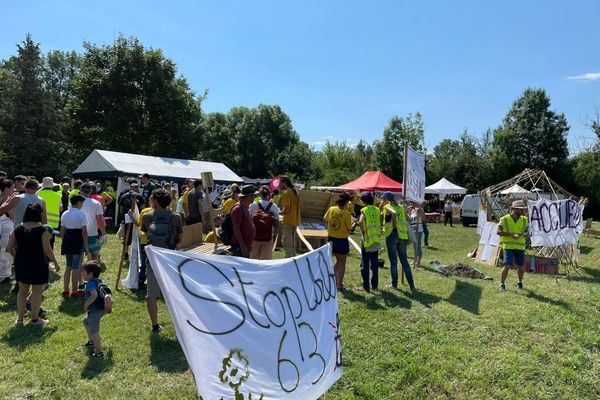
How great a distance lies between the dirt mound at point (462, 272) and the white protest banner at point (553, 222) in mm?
1864

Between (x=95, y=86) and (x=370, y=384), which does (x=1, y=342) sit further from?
(x=95, y=86)

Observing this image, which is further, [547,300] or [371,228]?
[547,300]

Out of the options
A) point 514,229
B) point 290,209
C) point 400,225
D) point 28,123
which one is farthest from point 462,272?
point 28,123

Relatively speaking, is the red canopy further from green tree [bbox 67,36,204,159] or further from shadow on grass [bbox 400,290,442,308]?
shadow on grass [bbox 400,290,442,308]

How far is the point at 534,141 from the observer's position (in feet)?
148

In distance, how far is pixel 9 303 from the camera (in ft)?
22.9

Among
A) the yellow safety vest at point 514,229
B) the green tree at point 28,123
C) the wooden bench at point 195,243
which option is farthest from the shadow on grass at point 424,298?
the green tree at point 28,123

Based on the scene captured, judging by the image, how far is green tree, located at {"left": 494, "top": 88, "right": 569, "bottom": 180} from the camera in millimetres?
44250

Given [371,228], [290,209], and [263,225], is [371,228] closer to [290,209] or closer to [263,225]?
[290,209]

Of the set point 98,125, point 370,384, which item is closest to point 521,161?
point 98,125

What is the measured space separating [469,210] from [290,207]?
21132mm

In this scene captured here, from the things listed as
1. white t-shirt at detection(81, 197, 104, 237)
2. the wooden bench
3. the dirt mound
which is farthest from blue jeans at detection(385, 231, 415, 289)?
white t-shirt at detection(81, 197, 104, 237)

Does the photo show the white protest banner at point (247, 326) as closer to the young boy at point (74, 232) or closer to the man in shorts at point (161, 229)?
the man in shorts at point (161, 229)

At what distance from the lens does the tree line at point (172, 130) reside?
25.4 m
